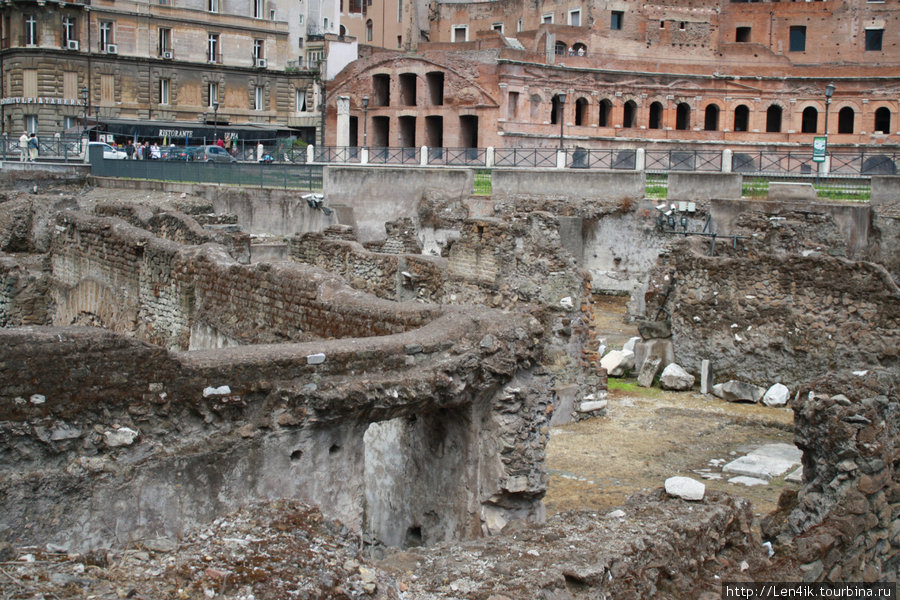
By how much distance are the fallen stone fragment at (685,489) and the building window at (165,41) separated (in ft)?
138

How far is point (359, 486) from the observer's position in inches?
246

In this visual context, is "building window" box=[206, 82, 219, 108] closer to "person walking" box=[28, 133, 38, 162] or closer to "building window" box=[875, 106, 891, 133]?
"person walking" box=[28, 133, 38, 162]

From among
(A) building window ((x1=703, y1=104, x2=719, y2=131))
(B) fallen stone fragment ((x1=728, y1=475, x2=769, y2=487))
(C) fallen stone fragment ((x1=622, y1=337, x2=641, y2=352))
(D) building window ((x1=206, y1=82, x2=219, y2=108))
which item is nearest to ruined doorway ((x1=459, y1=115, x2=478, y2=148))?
(A) building window ((x1=703, y1=104, x2=719, y2=131))

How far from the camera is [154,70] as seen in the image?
4388 centimetres

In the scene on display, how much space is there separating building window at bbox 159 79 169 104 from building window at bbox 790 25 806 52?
29272 millimetres

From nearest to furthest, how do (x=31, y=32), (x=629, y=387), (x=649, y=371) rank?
(x=629, y=387) < (x=649, y=371) < (x=31, y=32)

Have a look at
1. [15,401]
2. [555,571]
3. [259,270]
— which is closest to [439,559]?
[555,571]

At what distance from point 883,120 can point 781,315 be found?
116 feet

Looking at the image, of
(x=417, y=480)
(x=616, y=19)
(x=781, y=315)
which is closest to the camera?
(x=417, y=480)

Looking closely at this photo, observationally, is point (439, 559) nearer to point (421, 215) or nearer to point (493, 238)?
point (493, 238)

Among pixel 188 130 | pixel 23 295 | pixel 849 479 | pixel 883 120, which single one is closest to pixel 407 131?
pixel 188 130

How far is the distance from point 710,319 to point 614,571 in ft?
32.9

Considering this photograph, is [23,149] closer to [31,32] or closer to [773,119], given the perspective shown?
[31,32]

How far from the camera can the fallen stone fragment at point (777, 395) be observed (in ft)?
45.1
